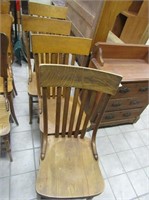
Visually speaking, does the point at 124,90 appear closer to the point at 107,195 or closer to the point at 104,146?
the point at 104,146

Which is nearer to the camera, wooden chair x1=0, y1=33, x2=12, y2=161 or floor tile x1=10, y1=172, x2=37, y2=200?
wooden chair x1=0, y1=33, x2=12, y2=161

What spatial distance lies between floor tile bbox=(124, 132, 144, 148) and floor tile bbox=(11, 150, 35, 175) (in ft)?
3.46

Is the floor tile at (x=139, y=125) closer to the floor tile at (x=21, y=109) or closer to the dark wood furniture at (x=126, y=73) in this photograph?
the dark wood furniture at (x=126, y=73)

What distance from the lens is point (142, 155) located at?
1.69m

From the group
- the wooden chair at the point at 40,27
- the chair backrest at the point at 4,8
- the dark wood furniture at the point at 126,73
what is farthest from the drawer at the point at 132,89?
the chair backrest at the point at 4,8

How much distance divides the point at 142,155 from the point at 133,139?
0.20m

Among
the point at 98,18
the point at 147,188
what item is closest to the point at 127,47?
the point at 98,18

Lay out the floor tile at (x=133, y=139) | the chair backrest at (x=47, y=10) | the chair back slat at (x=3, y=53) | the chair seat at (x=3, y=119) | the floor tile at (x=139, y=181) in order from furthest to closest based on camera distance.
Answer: the floor tile at (x=133, y=139)
the chair backrest at (x=47, y=10)
the floor tile at (x=139, y=181)
the chair seat at (x=3, y=119)
the chair back slat at (x=3, y=53)

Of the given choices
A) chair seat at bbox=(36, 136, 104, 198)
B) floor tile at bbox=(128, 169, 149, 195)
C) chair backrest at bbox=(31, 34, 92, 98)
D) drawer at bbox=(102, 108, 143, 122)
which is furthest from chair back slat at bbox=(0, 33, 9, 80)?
floor tile at bbox=(128, 169, 149, 195)

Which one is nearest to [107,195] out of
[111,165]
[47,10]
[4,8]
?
[111,165]

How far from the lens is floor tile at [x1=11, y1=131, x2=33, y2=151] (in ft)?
4.94

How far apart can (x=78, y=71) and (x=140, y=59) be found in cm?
116

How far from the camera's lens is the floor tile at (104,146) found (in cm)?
163

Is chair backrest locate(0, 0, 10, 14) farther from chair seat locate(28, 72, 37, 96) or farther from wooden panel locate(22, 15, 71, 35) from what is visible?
chair seat locate(28, 72, 37, 96)
